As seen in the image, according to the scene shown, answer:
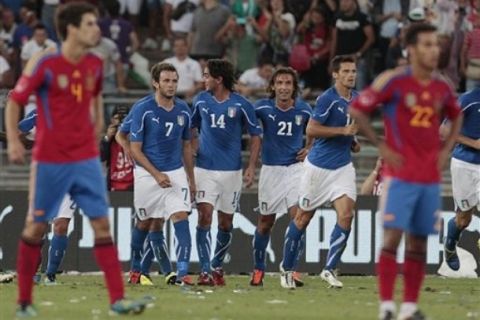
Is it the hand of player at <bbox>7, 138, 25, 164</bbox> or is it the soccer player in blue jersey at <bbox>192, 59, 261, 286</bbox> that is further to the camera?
the soccer player in blue jersey at <bbox>192, 59, 261, 286</bbox>

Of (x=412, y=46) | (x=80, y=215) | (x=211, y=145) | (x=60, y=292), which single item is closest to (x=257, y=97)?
(x=80, y=215)

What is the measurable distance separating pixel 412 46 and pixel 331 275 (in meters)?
5.14

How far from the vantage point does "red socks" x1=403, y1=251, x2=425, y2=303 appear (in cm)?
1291

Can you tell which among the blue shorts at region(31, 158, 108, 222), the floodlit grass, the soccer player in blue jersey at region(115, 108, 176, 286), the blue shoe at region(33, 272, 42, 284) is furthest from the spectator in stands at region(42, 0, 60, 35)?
the blue shorts at region(31, 158, 108, 222)

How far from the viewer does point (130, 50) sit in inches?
1053

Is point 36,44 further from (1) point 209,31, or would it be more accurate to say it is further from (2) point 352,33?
(2) point 352,33

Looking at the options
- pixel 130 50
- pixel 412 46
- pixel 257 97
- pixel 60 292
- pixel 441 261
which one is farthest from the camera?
pixel 130 50

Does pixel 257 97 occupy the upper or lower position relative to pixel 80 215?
upper

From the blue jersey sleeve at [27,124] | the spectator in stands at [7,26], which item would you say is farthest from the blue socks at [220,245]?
the spectator in stands at [7,26]

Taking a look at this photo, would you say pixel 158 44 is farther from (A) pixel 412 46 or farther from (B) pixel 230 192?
(A) pixel 412 46

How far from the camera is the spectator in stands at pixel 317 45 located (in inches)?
1025

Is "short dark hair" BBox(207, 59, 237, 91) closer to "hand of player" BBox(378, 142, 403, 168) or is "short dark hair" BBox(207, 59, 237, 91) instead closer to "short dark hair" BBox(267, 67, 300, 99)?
"short dark hair" BBox(267, 67, 300, 99)

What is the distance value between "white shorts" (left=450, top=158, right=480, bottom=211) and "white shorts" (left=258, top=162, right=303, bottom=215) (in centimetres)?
190

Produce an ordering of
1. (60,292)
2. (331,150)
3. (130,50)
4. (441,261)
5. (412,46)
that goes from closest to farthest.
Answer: (412,46) → (60,292) → (331,150) → (441,261) → (130,50)
